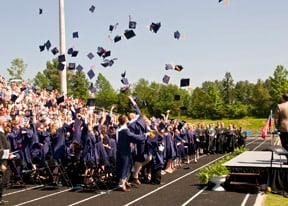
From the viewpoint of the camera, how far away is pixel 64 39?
24.2 metres

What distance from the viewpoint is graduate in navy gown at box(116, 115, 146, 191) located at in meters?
10.1

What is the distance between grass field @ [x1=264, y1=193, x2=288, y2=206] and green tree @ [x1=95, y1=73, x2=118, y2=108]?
229ft

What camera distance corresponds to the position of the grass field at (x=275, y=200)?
823 cm

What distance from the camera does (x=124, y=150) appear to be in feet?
33.4

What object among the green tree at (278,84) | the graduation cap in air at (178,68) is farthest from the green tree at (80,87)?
the graduation cap in air at (178,68)

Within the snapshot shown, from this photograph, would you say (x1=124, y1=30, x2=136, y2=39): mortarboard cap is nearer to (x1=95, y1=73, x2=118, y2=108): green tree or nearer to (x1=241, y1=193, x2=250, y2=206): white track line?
(x1=241, y1=193, x2=250, y2=206): white track line

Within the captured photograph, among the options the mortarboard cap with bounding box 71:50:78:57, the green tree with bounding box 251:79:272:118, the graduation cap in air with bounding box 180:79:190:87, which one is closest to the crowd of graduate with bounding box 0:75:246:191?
the graduation cap in air with bounding box 180:79:190:87

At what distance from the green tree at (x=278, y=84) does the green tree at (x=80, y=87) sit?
35.6 meters

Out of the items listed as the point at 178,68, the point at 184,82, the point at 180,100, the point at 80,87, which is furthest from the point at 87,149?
the point at 180,100

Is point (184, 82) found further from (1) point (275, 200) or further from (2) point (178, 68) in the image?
(1) point (275, 200)

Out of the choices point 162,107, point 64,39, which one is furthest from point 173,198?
point 162,107

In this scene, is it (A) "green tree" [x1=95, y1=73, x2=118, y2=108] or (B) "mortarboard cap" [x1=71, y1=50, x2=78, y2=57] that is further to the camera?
(A) "green tree" [x1=95, y1=73, x2=118, y2=108]

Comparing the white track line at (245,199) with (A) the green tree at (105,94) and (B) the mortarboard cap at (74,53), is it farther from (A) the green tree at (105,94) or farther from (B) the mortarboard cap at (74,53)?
(A) the green tree at (105,94)

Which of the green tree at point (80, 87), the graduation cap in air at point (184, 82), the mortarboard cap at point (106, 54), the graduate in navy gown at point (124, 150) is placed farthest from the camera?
the green tree at point (80, 87)
